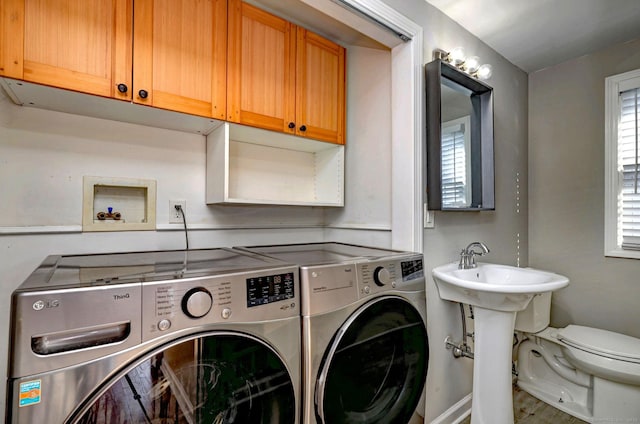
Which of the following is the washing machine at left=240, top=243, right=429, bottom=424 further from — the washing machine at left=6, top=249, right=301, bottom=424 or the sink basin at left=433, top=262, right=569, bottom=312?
the sink basin at left=433, top=262, right=569, bottom=312

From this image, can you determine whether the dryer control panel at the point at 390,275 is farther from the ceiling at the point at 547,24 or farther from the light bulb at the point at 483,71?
the ceiling at the point at 547,24

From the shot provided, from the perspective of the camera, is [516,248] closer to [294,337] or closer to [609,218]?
[609,218]

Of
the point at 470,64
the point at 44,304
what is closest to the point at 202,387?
the point at 44,304

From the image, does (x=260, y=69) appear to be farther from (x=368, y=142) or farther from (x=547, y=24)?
(x=547, y=24)

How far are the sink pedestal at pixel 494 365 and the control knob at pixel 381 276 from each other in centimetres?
60

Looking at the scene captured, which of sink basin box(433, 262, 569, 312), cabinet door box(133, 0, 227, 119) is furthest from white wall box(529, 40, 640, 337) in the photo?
cabinet door box(133, 0, 227, 119)

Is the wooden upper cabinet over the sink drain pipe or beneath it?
over

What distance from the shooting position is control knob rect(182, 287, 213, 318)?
2.60ft

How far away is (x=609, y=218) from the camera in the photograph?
2.05m

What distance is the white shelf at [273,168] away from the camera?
1532mm

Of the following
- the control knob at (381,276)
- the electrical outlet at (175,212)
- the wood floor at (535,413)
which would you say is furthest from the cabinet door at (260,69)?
the wood floor at (535,413)

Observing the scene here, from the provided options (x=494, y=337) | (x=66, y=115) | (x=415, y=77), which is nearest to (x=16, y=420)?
(x=66, y=115)

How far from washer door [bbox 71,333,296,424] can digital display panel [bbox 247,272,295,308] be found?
113 millimetres

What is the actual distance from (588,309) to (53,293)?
303 centimetres
